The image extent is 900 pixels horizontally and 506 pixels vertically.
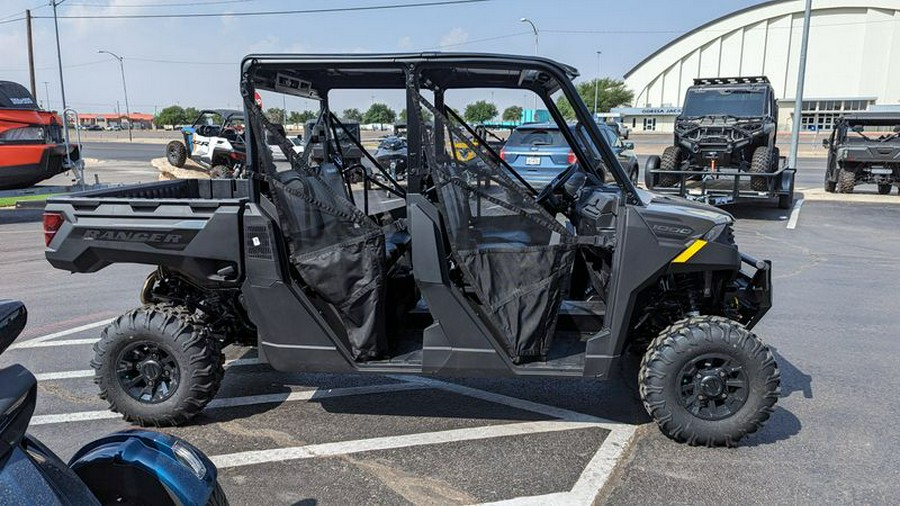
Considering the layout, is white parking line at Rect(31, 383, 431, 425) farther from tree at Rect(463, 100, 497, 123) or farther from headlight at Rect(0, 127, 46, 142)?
headlight at Rect(0, 127, 46, 142)

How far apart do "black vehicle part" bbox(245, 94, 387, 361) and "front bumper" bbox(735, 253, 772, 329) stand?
7.43ft

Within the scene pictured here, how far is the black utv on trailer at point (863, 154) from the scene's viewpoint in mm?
16062

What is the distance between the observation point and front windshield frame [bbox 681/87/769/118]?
1534 cm

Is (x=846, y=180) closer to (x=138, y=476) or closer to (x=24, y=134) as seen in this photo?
(x=138, y=476)

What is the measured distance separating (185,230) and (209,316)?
0.78 meters

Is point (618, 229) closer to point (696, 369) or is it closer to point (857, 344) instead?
point (696, 369)

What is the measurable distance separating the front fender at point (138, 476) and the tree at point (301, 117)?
2597mm

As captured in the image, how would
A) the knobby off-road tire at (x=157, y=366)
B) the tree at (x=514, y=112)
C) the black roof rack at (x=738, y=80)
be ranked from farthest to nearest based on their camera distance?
the black roof rack at (x=738, y=80)
the tree at (x=514, y=112)
the knobby off-road tire at (x=157, y=366)

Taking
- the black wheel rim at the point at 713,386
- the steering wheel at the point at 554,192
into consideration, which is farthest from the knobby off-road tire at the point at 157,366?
the black wheel rim at the point at 713,386

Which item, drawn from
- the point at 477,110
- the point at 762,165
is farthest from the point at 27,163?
the point at 762,165

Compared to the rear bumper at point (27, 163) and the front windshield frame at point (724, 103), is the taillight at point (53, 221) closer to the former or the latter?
the rear bumper at point (27, 163)

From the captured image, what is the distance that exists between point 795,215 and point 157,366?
1304 cm

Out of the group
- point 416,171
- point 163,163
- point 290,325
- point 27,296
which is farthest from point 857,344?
point 163,163

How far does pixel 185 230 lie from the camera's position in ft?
12.7
